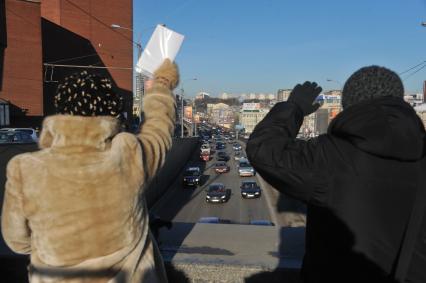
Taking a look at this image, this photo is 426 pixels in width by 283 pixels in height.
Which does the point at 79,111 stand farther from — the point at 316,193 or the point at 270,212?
the point at 270,212

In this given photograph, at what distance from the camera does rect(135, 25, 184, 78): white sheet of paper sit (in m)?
2.77

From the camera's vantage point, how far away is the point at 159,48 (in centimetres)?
278

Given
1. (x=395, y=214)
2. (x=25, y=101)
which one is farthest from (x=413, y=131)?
(x=25, y=101)

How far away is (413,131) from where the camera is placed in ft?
5.24

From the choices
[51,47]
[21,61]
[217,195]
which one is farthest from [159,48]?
[51,47]

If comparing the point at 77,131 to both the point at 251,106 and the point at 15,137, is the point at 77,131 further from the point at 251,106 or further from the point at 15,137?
the point at 251,106

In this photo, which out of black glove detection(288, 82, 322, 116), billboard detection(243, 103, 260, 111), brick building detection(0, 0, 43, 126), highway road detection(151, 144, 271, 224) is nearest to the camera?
black glove detection(288, 82, 322, 116)

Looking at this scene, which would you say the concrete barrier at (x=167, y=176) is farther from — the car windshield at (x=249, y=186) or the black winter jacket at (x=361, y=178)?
the black winter jacket at (x=361, y=178)

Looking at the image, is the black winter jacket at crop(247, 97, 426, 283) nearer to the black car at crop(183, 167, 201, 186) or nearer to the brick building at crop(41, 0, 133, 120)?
the black car at crop(183, 167, 201, 186)

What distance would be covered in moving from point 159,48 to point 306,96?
1175mm

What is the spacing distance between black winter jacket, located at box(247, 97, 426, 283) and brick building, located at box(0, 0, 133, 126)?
76.7 ft

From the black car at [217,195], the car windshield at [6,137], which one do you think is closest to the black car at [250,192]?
the black car at [217,195]

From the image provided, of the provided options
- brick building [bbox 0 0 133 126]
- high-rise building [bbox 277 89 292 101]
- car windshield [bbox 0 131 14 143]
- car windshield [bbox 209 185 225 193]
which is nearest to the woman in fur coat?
high-rise building [bbox 277 89 292 101]

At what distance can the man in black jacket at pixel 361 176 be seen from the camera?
1597 millimetres
